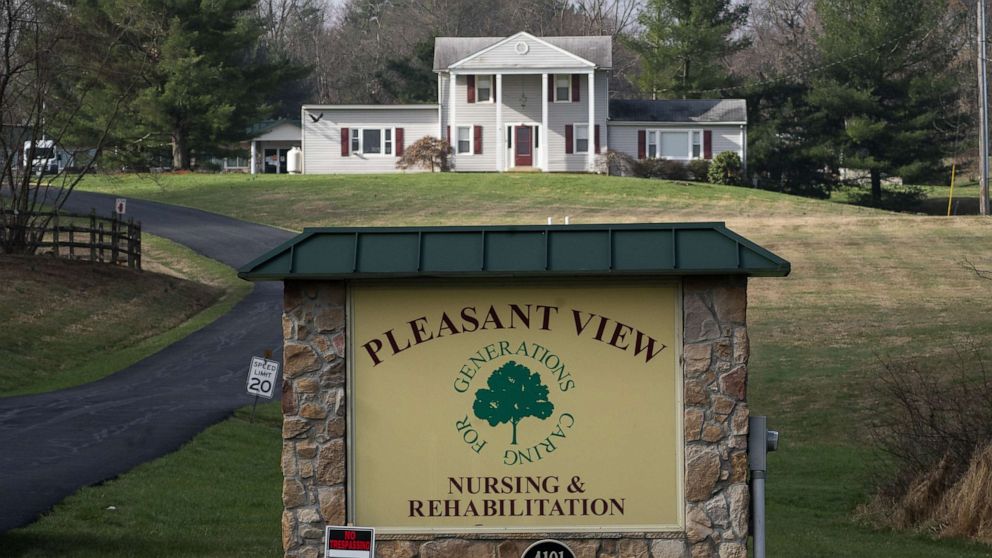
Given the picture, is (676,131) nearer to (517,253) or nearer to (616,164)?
(616,164)

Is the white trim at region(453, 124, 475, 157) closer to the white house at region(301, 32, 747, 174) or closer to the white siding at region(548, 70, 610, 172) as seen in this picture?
the white house at region(301, 32, 747, 174)

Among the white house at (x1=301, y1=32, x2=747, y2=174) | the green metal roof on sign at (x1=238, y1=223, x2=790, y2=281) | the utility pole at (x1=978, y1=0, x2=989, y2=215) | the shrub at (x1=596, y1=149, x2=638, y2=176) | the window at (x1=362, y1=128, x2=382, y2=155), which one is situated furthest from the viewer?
the window at (x1=362, y1=128, x2=382, y2=155)

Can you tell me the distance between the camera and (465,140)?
2547 inches

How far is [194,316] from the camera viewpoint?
33.3 metres

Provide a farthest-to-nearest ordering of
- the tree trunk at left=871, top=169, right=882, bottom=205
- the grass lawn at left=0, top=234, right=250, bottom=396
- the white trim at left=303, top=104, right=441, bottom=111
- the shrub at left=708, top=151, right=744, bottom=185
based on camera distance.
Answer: the tree trunk at left=871, top=169, right=882, bottom=205
the white trim at left=303, top=104, right=441, bottom=111
the shrub at left=708, top=151, right=744, bottom=185
the grass lawn at left=0, top=234, right=250, bottom=396

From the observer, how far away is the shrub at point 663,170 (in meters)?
63.3

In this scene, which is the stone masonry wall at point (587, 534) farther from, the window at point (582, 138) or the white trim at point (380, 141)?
the white trim at point (380, 141)

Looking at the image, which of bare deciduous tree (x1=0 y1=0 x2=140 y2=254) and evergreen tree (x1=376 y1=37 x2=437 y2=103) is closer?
bare deciduous tree (x1=0 y1=0 x2=140 y2=254)

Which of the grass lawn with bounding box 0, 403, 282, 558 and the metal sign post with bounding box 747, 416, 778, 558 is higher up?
the metal sign post with bounding box 747, 416, 778, 558

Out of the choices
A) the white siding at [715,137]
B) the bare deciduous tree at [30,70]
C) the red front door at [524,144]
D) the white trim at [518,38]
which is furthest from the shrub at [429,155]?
the bare deciduous tree at [30,70]

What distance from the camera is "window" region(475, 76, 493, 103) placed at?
6412 centimetres

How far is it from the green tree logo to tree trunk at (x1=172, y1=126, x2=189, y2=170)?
6221 centimetres

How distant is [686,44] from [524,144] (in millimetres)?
13110

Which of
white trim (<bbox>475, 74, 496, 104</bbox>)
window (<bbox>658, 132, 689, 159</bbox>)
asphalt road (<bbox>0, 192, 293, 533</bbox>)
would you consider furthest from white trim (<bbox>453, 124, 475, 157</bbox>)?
asphalt road (<bbox>0, 192, 293, 533</bbox>)
